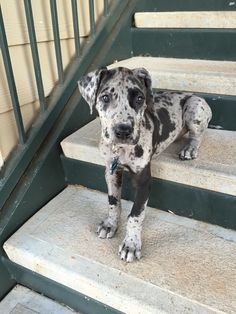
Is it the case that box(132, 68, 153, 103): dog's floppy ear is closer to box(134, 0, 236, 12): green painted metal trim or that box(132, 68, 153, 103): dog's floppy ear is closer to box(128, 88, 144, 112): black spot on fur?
box(128, 88, 144, 112): black spot on fur

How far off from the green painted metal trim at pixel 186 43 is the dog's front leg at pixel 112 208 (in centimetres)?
122

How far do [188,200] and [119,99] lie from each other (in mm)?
724

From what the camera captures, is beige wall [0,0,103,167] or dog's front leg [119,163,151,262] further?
beige wall [0,0,103,167]

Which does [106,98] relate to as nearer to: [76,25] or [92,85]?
[92,85]

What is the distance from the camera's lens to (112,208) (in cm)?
182

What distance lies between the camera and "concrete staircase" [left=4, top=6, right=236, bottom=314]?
4.83 feet

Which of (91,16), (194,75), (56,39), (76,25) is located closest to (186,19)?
(194,75)

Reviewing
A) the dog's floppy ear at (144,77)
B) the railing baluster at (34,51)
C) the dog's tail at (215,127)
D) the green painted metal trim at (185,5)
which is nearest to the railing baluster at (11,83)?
the railing baluster at (34,51)

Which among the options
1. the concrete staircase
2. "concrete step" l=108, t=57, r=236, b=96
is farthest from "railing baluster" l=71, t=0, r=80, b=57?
the concrete staircase

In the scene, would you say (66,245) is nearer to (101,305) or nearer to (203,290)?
(101,305)

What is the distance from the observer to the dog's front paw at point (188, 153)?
1.89m

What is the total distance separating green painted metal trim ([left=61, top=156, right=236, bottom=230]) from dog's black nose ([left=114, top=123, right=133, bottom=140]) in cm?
56

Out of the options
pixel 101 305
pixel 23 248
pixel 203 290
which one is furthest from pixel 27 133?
pixel 203 290

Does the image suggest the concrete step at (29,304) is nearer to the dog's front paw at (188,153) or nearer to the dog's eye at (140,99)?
the dog's front paw at (188,153)
